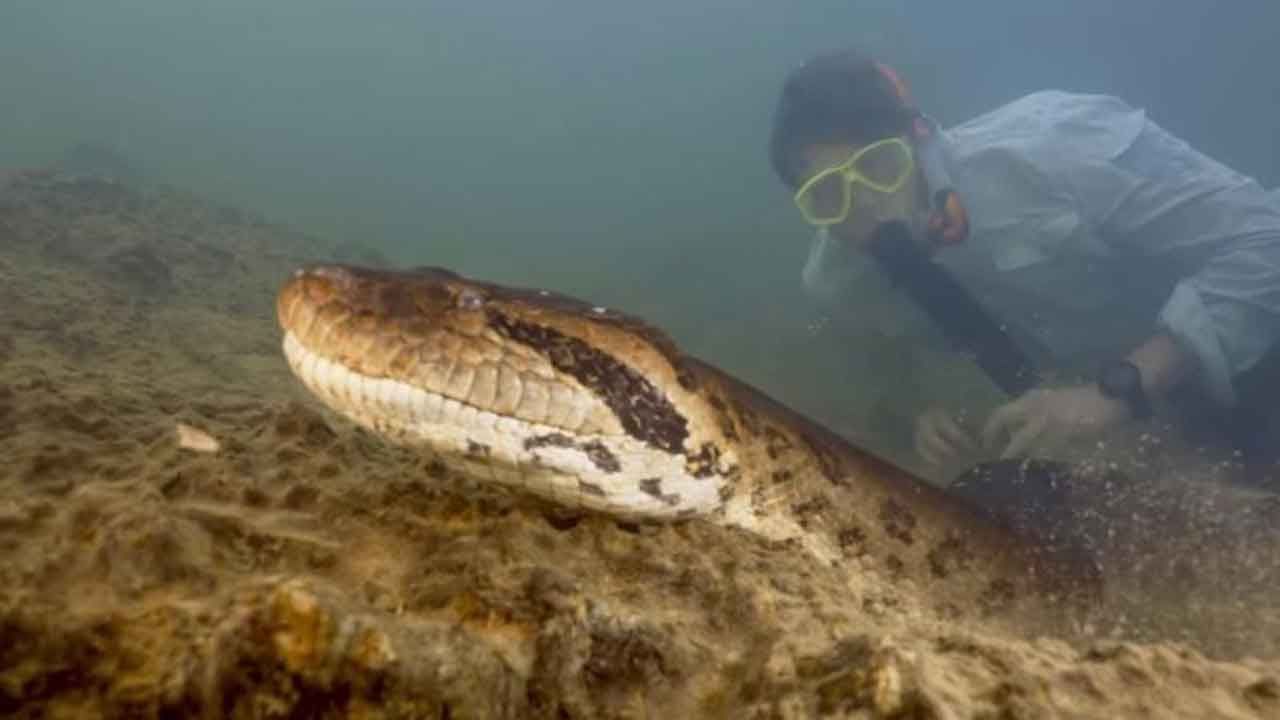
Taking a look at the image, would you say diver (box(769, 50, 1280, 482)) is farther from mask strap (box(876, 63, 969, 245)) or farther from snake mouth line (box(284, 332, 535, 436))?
snake mouth line (box(284, 332, 535, 436))

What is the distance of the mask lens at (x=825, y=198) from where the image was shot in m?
7.94

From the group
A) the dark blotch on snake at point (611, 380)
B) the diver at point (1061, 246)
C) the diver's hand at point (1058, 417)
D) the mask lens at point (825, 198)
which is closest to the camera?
the dark blotch on snake at point (611, 380)

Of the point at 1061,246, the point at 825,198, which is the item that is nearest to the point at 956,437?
the point at 1061,246

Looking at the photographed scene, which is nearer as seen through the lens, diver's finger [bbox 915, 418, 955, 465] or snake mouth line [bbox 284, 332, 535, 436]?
snake mouth line [bbox 284, 332, 535, 436]

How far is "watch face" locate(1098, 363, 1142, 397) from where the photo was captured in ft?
23.0

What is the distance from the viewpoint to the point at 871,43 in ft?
233

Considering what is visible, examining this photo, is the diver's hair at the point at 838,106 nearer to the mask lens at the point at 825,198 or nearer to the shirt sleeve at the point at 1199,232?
the mask lens at the point at 825,198

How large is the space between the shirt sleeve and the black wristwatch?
33.5 inches

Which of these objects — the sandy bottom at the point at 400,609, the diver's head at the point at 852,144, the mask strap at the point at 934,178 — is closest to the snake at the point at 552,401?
the sandy bottom at the point at 400,609

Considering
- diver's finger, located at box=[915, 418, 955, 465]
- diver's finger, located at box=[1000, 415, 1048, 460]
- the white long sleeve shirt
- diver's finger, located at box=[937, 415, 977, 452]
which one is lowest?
diver's finger, located at box=[915, 418, 955, 465]

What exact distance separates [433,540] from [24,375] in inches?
85.1

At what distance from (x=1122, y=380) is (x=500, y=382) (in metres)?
6.71

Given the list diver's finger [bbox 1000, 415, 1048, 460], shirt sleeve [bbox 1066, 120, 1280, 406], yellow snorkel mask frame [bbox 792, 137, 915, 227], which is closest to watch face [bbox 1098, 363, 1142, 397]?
diver's finger [bbox 1000, 415, 1048, 460]

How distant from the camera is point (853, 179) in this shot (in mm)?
7758
